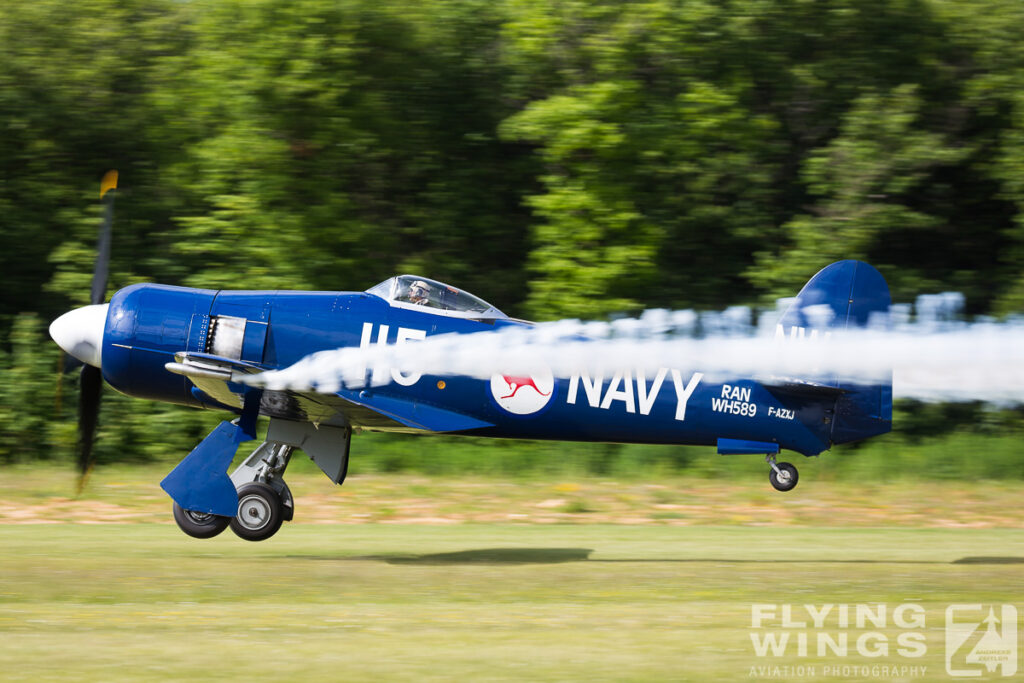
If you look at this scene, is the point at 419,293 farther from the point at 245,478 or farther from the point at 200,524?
the point at 200,524

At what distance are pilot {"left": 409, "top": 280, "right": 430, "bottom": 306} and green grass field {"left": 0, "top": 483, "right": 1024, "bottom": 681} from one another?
221 centimetres

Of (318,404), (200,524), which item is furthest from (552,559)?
(200,524)

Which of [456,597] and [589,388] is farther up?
[589,388]

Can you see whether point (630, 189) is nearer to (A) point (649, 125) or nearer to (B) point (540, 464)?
(A) point (649, 125)

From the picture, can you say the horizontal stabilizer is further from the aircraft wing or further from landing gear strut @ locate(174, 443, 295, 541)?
landing gear strut @ locate(174, 443, 295, 541)

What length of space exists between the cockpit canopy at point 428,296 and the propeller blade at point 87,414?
8.60 feet

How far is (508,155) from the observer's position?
1992 cm

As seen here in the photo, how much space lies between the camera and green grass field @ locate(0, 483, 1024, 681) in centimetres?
591

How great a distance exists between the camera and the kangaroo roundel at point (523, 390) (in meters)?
9.37

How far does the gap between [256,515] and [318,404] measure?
3.97 ft

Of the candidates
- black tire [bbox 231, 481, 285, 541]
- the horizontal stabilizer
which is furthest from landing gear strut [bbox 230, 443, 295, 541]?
the horizontal stabilizer

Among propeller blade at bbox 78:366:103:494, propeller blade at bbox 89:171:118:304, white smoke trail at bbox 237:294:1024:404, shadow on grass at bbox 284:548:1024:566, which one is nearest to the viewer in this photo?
white smoke trail at bbox 237:294:1024:404

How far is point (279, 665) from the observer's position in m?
5.83

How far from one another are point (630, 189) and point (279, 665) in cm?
1272
